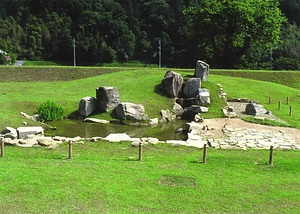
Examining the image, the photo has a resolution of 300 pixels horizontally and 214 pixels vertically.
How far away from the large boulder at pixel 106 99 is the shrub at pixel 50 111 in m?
2.51

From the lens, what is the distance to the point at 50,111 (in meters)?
22.3

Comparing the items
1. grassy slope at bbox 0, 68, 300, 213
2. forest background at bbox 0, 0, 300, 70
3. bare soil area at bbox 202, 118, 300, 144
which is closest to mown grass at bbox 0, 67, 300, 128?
bare soil area at bbox 202, 118, 300, 144

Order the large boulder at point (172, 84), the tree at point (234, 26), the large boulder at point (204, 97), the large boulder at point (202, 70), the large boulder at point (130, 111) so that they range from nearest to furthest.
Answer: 1. the large boulder at point (130, 111)
2. the large boulder at point (204, 97)
3. the large boulder at point (172, 84)
4. the large boulder at point (202, 70)
5. the tree at point (234, 26)

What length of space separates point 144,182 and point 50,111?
1347 cm

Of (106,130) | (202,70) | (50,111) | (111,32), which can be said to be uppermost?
(111,32)

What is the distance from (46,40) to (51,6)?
1256 cm

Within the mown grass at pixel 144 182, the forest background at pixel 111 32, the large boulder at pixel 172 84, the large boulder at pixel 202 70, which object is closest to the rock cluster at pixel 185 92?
the large boulder at pixel 172 84

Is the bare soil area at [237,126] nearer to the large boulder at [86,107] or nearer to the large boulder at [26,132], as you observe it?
the large boulder at [86,107]

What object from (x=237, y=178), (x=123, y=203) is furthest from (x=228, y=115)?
(x=123, y=203)

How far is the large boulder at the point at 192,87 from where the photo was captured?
1080 inches

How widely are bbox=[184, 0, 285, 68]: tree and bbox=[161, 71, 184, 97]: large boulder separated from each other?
20.4 meters

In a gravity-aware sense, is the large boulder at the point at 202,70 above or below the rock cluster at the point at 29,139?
above

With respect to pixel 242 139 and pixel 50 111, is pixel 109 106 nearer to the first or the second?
pixel 50 111

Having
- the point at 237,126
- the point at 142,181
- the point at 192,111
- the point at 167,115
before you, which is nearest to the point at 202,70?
the point at 192,111
